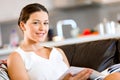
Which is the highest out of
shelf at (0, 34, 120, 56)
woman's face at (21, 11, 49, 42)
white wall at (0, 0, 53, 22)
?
white wall at (0, 0, 53, 22)

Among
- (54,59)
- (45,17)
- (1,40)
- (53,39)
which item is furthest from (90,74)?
(1,40)

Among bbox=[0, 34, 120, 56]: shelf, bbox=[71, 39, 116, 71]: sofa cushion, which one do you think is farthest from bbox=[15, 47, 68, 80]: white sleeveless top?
bbox=[0, 34, 120, 56]: shelf

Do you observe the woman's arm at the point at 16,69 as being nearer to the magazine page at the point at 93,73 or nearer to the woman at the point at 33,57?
the woman at the point at 33,57

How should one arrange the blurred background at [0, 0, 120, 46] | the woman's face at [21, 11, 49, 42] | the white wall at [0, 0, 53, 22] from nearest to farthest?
the woman's face at [21, 11, 49, 42], the blurred background at [0, 0, 120, 46], the white wall at [0, 0, 53, 22]

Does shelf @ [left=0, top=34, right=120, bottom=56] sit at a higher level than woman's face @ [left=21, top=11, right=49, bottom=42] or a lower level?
lower

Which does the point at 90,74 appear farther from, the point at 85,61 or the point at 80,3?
the point at 80,3

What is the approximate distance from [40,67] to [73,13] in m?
2.21

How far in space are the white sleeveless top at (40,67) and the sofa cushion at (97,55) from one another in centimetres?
28

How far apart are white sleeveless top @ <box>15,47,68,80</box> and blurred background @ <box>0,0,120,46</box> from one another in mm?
1765

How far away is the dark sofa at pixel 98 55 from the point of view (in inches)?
71.1

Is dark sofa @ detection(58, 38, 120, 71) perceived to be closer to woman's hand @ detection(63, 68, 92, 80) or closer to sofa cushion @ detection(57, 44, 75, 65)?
sofa cushion @ detection(57, 44, 75, 65)

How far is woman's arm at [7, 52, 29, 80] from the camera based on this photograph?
4.77ft

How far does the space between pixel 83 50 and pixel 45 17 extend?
46cm

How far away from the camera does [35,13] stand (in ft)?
5.18
